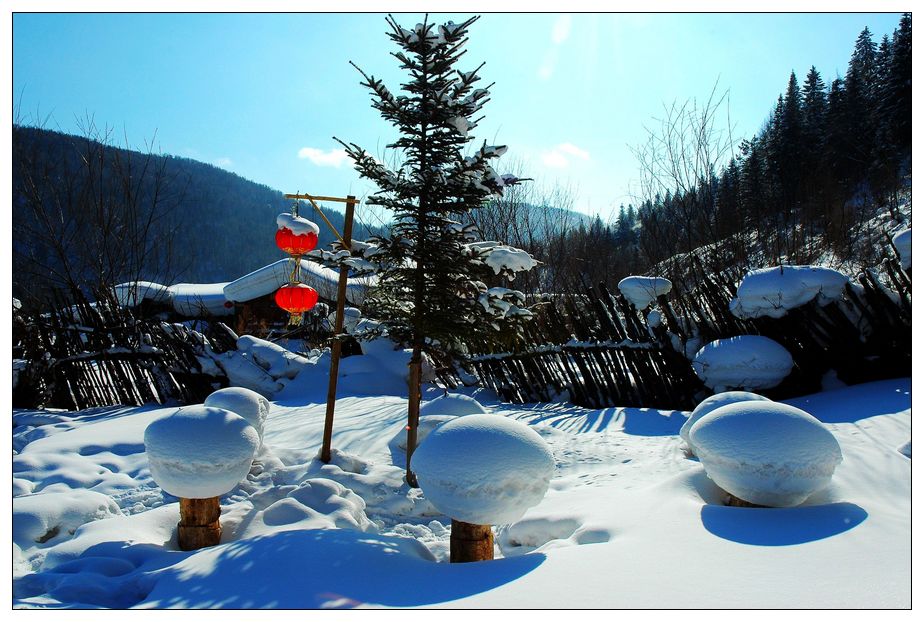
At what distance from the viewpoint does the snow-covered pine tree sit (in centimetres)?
378

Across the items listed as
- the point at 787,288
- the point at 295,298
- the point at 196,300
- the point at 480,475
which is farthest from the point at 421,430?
the point at 196,300

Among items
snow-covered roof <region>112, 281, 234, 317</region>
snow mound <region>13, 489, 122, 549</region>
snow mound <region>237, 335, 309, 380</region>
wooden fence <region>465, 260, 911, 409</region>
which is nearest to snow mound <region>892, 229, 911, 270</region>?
wooden fence <region>465, 260, 911, 409</region>

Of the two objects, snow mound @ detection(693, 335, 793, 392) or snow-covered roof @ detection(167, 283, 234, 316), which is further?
snow-covered roof @ detection(167, 283, 234, 316)

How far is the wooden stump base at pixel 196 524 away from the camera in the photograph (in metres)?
2.88

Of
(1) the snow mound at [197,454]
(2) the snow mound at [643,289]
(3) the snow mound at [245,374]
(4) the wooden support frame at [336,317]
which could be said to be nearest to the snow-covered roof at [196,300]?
(3) the snow mound at [245,374]

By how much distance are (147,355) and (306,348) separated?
5.06 m

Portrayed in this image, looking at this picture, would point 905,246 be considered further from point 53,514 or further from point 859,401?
point 53,514

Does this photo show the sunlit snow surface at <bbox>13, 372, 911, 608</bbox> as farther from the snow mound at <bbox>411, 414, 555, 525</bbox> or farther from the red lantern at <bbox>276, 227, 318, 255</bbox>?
the red lantern at <bbox>276, 227, 318, 255</bbox>

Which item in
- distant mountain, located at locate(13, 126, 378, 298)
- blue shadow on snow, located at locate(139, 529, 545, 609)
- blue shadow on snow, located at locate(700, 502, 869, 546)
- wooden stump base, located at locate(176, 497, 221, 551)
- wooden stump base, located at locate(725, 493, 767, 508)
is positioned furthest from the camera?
distant mountain, located at locate(13, 126, 378, 298)

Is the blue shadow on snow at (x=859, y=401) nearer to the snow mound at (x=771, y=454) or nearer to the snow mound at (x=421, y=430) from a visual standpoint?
the snow mound at (x=771, y=454)

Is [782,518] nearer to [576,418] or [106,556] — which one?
[106,556]

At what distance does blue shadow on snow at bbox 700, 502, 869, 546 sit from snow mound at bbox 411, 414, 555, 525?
2.56 ft

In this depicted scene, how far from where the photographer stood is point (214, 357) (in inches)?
→ 314
